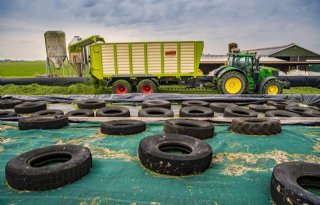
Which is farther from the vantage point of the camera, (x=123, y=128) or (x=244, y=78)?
(x=244, y=78)

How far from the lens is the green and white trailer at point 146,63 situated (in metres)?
12.9

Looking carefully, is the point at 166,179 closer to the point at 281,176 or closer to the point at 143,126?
the point at 281,176

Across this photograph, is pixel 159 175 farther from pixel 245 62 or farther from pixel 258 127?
pixel 245 62

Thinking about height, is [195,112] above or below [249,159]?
above

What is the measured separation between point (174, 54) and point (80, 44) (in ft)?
21.3

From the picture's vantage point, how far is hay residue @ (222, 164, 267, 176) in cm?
340

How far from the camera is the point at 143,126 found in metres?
5.34

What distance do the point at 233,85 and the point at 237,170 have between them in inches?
374

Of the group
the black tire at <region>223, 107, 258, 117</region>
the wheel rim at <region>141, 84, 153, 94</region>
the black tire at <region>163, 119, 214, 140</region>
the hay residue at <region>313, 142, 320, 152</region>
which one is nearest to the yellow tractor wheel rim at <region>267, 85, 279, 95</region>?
the black tire at <region>223, 107, 258, 117</region>

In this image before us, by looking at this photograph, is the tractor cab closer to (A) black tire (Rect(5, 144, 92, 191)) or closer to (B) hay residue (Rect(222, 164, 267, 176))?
Answer: (B) hay residue (Rect(222, 164, 267, 176))

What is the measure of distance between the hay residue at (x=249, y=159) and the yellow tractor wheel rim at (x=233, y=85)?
840 centimetres

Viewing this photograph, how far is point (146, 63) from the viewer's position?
42.8ft

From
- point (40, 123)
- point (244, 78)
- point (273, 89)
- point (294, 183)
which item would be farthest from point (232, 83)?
point (294, 183)

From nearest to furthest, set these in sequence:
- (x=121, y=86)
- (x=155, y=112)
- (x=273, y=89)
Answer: (x=155, y=112) → (x=273, y=89) → (x=121, y=86)
